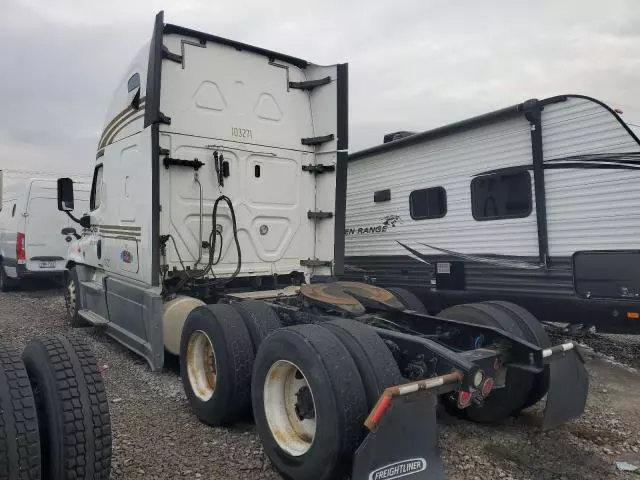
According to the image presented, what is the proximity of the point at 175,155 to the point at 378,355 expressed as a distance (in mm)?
3372

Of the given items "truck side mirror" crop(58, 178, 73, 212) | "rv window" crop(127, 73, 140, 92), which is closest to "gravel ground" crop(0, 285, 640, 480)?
"truck side mirror" crop(58, 178, 73, 212)

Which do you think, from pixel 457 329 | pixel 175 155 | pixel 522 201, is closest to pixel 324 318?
pixel 457 329

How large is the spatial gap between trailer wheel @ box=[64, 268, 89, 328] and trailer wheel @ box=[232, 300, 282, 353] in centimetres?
439

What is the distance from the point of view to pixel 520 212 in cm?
629

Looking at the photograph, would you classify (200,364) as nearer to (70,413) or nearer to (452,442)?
(70,413)

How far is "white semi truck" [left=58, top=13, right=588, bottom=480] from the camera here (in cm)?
291

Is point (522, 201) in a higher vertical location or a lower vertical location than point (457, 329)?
higher

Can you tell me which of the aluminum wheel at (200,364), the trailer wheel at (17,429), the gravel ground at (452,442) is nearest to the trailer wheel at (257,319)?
the aluminum wheel at (200,364)

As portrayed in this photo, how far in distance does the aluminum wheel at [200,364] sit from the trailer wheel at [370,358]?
1479 millimetres

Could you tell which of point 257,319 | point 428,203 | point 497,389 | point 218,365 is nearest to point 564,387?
point 497,389

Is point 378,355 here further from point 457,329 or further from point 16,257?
point 16,257

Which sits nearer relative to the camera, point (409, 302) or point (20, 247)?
point (409, 302)

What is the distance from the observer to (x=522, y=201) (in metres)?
6.28

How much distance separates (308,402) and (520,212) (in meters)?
4.17
